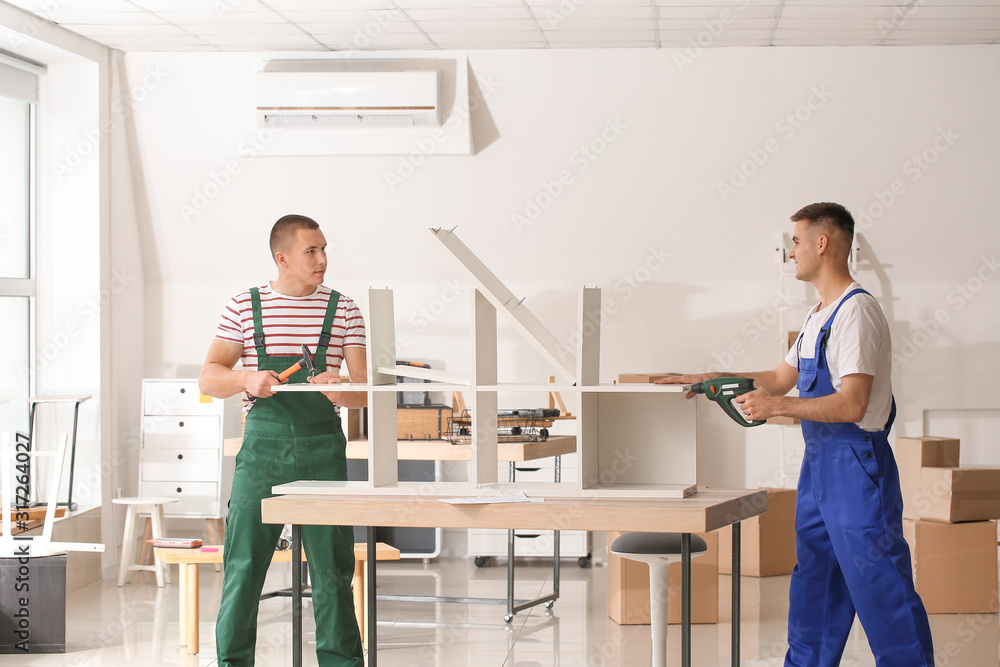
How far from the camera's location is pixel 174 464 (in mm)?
5602

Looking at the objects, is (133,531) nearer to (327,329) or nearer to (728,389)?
(327,329)

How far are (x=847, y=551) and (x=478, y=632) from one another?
6.78 ft

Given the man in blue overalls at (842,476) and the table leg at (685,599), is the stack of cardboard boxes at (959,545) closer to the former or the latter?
the man in blue overalls at (842,476)

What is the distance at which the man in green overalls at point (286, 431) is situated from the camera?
2951mm

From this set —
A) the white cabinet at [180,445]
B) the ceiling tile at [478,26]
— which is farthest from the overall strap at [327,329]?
the white cabinet at [180,445]

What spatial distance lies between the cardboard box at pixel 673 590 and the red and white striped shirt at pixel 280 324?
192cm

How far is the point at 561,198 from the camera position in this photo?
5.62 meters

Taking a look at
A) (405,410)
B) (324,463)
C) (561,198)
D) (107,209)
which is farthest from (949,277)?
(107,209)

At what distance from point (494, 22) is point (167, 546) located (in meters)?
2.93

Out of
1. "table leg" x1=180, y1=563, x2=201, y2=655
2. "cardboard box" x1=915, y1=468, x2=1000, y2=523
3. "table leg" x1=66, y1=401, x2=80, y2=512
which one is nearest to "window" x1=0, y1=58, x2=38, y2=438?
"table leg" x1=66, y1=401, x2=80, y2=512

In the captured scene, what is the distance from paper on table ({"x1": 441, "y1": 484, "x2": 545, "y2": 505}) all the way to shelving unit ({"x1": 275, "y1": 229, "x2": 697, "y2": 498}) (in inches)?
1.3

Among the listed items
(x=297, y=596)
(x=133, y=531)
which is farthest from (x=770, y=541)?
(x=133, y=531)

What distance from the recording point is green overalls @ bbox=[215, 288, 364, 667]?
9.66 ft

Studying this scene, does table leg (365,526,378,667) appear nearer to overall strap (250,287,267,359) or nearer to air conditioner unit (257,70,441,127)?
overall strap (250,287,267,359)
